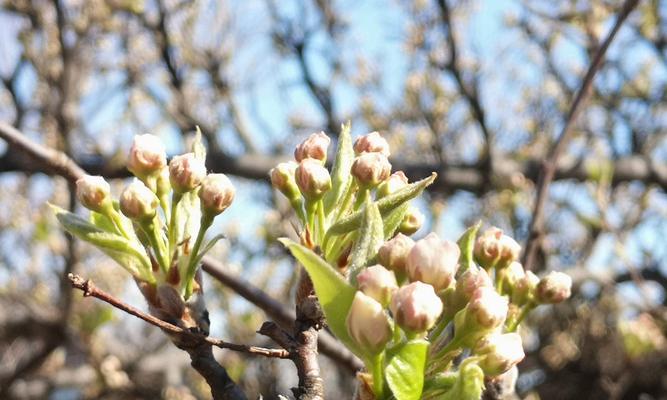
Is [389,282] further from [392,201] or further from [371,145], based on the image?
[371,145]

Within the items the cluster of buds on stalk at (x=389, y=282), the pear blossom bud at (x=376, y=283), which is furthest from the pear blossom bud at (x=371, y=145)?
the pear blossom bud at (x=376, y=283)

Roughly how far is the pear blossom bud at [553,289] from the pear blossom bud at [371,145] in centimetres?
26

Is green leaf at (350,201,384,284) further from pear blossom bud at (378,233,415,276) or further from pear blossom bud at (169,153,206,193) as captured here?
pear blossom bud at (169,153,206,193)

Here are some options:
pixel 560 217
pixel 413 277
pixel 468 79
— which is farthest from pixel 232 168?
pixel 413 277

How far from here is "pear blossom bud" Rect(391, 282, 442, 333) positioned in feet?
2.08

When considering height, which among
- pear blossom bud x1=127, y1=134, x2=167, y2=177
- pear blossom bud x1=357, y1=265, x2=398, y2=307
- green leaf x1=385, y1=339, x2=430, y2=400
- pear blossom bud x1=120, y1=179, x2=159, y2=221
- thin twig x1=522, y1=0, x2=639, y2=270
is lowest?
pear blossom bud x1=120, y1=179, x2=159, y2=221

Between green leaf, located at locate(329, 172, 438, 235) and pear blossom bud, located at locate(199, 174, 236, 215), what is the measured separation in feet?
0.45

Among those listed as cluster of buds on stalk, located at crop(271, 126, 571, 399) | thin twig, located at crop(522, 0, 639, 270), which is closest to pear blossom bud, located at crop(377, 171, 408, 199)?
cluster of buds on stalk, located at crop(271, 126, 571, 399)

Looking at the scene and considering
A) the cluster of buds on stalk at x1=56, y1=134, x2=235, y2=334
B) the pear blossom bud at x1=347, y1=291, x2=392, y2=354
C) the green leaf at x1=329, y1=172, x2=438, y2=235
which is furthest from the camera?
the cluster of buds on stalk at x1=56, y1=134, x2=235, y2=334

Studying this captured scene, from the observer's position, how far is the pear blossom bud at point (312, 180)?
811 mm

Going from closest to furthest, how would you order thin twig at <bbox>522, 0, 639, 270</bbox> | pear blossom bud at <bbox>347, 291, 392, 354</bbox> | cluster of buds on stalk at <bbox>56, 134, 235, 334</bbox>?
pear blossom bud at <bbox>347, 291, 392, 354</bbox>
cluster of buds on stalk at <bbox>56, 134, 235, 334</bbox>
thin twig at <bbox>522, 0, 639, 270</bbox>

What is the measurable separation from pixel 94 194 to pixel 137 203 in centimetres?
7

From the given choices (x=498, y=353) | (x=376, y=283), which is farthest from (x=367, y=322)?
(x=498, y=353)

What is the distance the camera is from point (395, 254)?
69 cm
